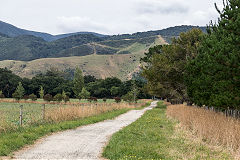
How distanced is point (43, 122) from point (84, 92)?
67992 millimetres

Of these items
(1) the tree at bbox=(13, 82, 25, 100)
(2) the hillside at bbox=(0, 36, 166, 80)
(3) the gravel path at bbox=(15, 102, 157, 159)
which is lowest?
(1) the tree at bbox=(13, 82, 25, 100)

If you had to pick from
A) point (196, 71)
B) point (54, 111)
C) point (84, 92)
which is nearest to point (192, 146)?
point (54, 111)

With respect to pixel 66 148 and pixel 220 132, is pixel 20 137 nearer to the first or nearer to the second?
pixel 66 148

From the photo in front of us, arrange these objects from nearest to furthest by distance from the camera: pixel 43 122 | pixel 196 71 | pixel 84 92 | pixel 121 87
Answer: pixel 43 122 → pixel 196 71 → pixel 84 92 → pixel 121 87

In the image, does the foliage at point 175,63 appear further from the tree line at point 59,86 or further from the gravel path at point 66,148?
the tree line at point 59,86

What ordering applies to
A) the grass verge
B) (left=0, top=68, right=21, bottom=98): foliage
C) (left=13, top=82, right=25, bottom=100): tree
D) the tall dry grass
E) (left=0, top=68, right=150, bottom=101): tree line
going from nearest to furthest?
1. the grass verge
2. the tall dry grass
3. (left=13, top=82, right=25, bottom=100): tree
4. (left=0, top=68, right=150, bottom=101): tree line
5. (left=0, top=68, right=21, bottom=98): foliage

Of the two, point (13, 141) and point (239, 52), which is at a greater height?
point (239, 52)

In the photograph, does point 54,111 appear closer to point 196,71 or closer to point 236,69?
point 236,69

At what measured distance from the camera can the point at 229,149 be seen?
10.6 meters

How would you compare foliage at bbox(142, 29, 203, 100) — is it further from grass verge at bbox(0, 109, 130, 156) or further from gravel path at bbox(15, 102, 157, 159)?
gravel path at bbox(15, 102, 157, 159)

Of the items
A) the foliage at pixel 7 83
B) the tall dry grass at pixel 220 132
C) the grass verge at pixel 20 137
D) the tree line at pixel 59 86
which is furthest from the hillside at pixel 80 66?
the tall dry grass at pixel 220 132

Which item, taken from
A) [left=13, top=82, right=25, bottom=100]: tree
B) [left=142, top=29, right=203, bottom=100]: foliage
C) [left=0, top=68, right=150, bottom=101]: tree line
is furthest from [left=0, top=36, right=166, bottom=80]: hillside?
[left=142, top=29, right=203, bottom=100]: foliage

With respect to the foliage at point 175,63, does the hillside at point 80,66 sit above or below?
above

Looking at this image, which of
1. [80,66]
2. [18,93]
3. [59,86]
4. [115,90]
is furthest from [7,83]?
[80,66]
